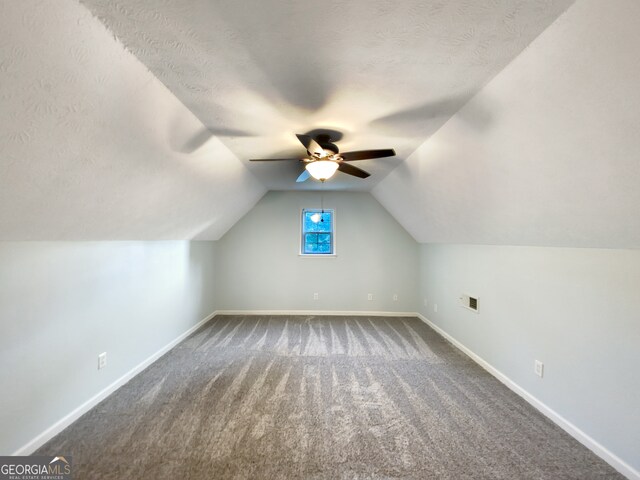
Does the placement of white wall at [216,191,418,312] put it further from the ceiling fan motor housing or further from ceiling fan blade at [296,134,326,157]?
ceiling fan blade at [296,134,326,157]

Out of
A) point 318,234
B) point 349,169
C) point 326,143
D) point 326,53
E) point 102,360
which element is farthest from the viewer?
point 318,234

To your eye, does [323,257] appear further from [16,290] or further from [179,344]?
[16,290]

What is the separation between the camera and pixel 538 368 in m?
2.30

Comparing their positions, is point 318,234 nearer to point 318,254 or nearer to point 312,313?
point 318,254

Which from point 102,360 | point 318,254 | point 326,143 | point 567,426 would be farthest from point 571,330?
point 102,360

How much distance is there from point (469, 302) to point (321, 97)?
314 cm

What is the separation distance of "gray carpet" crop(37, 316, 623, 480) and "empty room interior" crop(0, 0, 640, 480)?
0.02 m

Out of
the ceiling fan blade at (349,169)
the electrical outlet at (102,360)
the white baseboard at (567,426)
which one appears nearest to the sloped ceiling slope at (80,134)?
the electrical outlet at (102,360)

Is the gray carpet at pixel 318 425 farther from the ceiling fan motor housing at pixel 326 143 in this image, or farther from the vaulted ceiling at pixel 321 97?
the ceiling fan motor housing at pixel 326 143

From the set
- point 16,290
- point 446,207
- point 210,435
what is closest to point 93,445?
point 210,435

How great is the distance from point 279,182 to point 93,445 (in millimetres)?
3536

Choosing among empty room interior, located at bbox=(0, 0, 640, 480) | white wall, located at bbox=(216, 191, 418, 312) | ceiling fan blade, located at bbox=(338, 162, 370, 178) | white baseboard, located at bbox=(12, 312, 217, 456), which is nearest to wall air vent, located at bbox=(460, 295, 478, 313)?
empty room interior, located at bbox=(0, 0, 640, 480)

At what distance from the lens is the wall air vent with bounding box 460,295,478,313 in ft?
10.8

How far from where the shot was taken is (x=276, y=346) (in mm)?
3645
